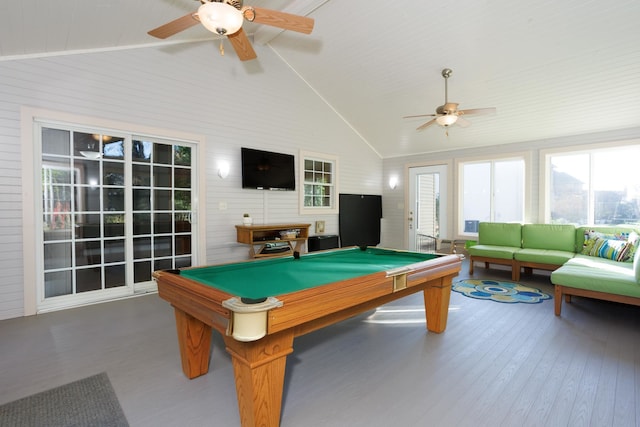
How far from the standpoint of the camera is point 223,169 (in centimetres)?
477

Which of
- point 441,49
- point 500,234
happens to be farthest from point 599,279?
point 441,49

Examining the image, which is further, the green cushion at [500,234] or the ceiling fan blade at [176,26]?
the green cushion at [500,234]

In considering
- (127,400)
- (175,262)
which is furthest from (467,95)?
(127,400)

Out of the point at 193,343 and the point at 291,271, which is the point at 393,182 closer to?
the point at 291,271

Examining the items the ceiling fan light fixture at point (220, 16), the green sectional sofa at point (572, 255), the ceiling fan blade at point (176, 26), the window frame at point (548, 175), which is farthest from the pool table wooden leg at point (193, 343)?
the window frame at point (548, 175)

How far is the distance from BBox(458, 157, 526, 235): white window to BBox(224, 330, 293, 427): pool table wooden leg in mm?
5919

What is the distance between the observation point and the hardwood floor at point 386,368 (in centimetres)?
179

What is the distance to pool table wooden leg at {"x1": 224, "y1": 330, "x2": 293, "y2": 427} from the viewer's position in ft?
4.85

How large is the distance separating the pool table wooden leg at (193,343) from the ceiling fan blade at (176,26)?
7.34 ft

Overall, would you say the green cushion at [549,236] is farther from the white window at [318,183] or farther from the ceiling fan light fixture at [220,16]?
the ceiling fan light fixture at [220,16]

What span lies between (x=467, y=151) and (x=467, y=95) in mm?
1823

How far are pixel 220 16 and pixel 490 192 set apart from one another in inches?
235

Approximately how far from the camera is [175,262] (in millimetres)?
4465

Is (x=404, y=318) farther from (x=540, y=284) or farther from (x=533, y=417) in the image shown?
(x=540, y=284)
